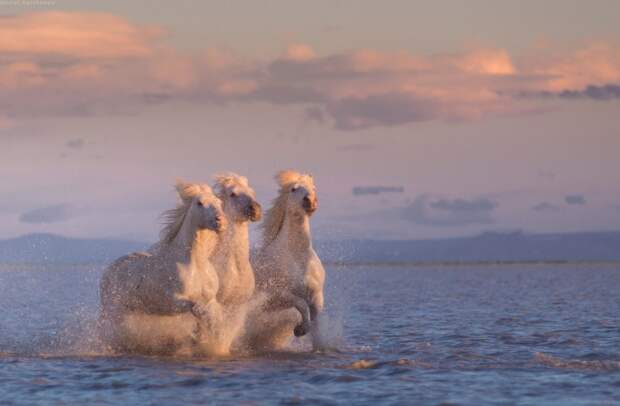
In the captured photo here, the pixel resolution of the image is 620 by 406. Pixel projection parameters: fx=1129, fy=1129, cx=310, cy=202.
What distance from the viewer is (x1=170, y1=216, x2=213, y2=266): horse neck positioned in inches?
786

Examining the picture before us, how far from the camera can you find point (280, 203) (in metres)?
22.0

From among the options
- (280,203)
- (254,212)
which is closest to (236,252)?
(254,212)

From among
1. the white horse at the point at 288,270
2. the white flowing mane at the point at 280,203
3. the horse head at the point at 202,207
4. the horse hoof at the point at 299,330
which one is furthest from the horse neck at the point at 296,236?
the horse head at the point at 202,207

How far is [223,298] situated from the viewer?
20.6 metres

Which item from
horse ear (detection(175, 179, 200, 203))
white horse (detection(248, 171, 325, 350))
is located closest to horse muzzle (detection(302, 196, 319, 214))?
white horse (detection(248, 171, 325, 350))

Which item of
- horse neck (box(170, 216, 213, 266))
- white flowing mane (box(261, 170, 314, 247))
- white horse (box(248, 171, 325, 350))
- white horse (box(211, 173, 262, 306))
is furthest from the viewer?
white flowing mane (box(261, 170, 314, 247))

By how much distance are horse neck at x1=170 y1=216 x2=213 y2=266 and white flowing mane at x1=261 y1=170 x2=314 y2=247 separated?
2015 mm

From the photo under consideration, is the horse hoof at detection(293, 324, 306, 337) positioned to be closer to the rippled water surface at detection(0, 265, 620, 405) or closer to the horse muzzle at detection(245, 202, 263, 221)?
the rippled water surface at detection(0, 265, 620, 405)

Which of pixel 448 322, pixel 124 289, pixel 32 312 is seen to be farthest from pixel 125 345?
pixel 32 312

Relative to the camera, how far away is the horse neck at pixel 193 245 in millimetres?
19969

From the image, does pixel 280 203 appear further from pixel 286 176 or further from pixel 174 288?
pixel 174 288

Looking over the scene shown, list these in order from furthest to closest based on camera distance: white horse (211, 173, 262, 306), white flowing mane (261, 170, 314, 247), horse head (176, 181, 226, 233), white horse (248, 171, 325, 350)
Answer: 1. white flowing mane (261, 170, 314, 247)
2. white horse (248, 171, 325, 350)
3. white horse (211, 173, 262, 306)
4. horse head (176, 181, 226, 233)

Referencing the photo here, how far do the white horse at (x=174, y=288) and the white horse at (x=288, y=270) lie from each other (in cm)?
142

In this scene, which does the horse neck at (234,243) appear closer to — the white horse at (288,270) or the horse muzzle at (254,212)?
the horse muzzle at (254,212)
